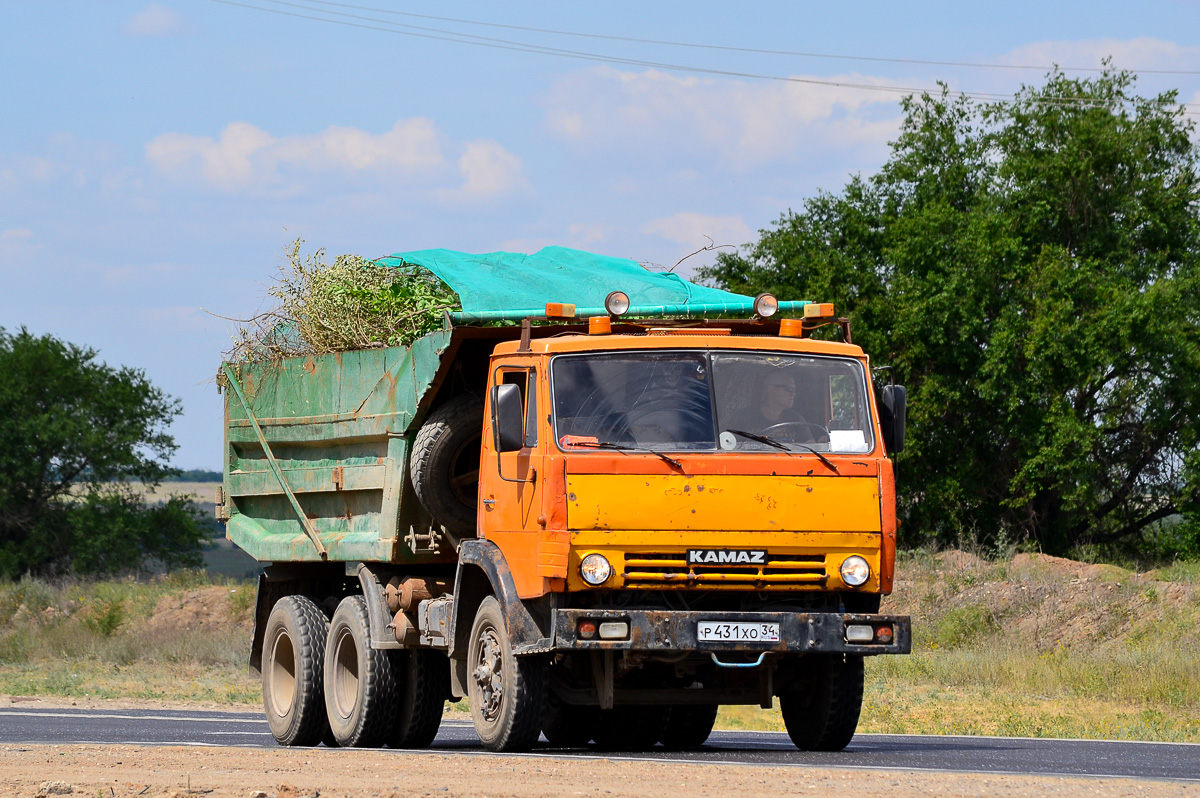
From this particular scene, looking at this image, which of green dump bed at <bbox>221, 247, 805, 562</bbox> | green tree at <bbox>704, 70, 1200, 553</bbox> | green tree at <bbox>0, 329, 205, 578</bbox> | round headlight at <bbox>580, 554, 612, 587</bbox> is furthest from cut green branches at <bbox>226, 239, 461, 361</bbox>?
green tree at <bbox>0, 329, 205, 578</bbox>

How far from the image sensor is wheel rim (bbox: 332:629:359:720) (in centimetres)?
1315

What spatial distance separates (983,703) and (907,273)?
20.5 metres

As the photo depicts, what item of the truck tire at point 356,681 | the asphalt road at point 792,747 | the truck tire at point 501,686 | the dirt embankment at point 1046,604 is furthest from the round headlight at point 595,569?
the dirt embankment at point 1046,604

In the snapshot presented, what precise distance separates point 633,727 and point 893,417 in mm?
3923

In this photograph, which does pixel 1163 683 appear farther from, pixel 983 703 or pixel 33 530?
pixel 33 530

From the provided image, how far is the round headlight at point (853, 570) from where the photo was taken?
998 cm

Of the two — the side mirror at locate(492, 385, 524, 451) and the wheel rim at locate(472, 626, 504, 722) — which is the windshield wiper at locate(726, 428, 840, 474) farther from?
the wheel rim at locate(472, 626, 504, 722)

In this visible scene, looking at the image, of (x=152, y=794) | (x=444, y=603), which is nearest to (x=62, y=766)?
(x=152, y=794)

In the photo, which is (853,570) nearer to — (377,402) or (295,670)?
(377,402)

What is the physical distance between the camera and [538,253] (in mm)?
13211

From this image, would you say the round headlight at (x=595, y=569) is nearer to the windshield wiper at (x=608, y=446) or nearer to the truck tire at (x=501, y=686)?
the windshield wiper at (x=608, y=446)

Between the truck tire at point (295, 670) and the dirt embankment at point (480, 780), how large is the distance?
135 inches

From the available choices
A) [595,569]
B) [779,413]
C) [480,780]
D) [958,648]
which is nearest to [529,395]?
[595,569]

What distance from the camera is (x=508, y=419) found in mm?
10109
